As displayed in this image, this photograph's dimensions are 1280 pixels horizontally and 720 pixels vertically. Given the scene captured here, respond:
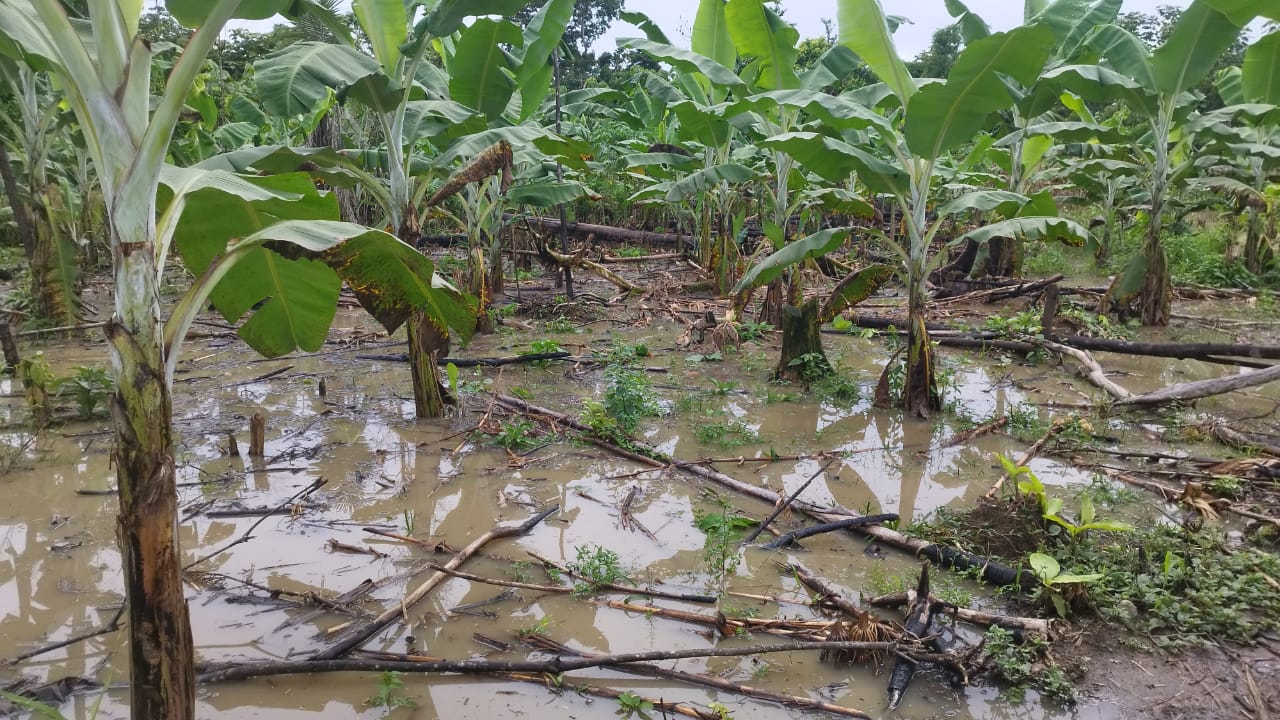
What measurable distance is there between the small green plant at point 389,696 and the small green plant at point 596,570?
2.76 ft

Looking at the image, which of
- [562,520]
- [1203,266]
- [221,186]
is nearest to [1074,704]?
[562,520]

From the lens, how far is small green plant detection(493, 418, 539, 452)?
513cm

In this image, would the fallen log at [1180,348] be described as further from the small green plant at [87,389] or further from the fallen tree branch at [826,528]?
the small green plant at [87,389]

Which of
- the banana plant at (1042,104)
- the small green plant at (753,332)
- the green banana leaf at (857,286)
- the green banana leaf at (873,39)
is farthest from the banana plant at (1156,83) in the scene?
the small green plant at (753,332)

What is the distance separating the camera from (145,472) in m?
2.01

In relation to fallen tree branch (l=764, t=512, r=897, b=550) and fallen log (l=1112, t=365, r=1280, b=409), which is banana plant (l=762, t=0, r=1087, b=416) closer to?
fallen log (l=1112, t=365, r=1280, b=409)

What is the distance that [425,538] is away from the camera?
3885mm

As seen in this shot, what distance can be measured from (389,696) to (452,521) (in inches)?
58.9

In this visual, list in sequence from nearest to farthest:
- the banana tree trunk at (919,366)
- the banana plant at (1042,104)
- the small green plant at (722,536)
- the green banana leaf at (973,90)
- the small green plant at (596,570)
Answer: the small green plant at (596,570) → the small green plant at (722,536) → the green banana leaf at (973,90) → the banana tree trunk at (919,366) → the banana plant at (1042,104)

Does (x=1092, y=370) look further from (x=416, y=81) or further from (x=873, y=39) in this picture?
(x=416, y=81)

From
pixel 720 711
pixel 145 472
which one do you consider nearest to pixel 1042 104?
pixel 720 711

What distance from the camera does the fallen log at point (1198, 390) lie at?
511 centimetres

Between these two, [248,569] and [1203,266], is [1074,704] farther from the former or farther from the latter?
[1203,266]

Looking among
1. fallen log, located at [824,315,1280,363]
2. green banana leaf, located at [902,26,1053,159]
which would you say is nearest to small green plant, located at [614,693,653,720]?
green banana leaf, located at [902,26,1053,159]
